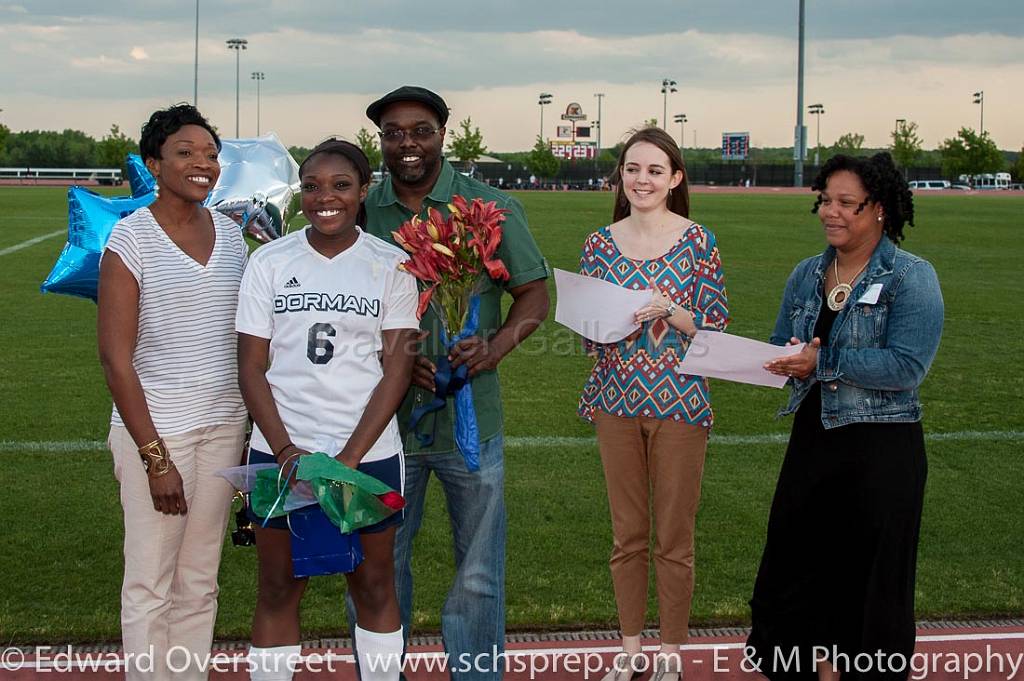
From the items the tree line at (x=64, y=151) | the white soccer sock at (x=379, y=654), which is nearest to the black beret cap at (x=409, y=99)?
the white soccer sock at (x=379, y=654)

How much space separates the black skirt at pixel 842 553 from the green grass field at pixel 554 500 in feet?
0.36

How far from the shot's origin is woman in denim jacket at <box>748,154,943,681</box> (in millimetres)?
3578

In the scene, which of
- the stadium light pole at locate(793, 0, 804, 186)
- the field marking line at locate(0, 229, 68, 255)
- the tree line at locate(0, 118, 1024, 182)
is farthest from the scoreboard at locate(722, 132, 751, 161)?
the field marking line at locate(0, 229, 68, 255)

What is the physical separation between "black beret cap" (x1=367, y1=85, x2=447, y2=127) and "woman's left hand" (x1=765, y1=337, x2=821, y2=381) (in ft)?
4.50

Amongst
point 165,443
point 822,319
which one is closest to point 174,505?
point 165,443

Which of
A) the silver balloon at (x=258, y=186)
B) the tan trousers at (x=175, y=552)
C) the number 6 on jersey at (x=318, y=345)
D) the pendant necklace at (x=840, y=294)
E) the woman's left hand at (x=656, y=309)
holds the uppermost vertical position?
the silver balloon at (x=258, y=186)

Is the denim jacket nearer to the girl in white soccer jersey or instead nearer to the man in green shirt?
the man in green shirt

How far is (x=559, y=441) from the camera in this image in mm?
7590

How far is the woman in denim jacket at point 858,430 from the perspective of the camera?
358 cm

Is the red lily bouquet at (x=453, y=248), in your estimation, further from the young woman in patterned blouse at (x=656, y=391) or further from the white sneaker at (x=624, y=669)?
the white sneaker at (x=624, y=669)

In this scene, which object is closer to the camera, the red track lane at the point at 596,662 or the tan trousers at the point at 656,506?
the tan trousers at the point at 656,506

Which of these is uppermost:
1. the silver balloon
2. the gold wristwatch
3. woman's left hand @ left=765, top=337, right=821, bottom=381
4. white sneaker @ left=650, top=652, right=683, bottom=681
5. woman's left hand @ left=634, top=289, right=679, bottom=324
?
the silver balloon

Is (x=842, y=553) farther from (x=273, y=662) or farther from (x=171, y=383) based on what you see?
(x=171, y=383)

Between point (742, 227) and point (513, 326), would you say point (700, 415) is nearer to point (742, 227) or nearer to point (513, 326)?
point (513, 326)
